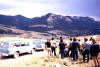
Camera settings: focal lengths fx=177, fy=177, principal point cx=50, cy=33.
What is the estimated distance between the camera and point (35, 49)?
2698 cm

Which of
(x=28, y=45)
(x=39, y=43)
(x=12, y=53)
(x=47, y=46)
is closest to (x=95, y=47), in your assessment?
(x=47, y=46)

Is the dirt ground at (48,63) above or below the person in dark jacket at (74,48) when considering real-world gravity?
below

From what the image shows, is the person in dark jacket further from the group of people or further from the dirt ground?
the dirt ground

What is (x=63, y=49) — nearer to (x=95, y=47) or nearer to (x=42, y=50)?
(x=95, y=47)

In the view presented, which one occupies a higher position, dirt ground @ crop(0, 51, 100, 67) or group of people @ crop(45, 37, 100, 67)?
→ group of people @ crop(45, 37, 100, 67)

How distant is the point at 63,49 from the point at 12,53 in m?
5.65

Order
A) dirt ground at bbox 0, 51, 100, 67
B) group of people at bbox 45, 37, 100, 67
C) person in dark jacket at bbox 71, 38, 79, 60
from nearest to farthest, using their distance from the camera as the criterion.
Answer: group of people at bbox 45, 37, 100, 67 < dirt ground at bbox 0, 51, 100, 67 < person in dark jacket at bbox 71, 38, 79, 60

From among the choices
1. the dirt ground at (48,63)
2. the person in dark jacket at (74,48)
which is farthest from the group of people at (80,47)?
the dirt ground at (48,63)

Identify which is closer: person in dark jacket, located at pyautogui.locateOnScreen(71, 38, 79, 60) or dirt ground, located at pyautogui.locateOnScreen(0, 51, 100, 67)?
dirt ground, located at pyautogui.locateOnScreen(0, 51, 100, 67)

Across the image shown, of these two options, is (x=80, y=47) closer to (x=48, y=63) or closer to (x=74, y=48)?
(x=74, y=48)

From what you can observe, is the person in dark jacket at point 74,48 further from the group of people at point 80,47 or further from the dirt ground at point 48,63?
the dirt ground at point 48,63

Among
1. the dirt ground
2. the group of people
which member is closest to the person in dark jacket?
the group of people

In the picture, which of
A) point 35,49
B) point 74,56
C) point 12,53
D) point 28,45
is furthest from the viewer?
point 35,49

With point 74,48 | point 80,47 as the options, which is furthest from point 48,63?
point 80,47
